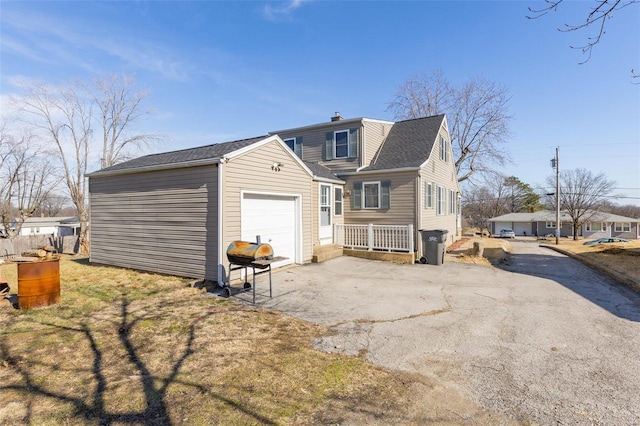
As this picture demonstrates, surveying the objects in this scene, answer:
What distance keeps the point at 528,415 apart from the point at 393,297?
13.1 feet

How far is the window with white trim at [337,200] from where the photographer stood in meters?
13.0

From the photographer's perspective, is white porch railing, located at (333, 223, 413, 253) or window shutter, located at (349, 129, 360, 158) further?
window shutter, located at (349, 129, 360, 158)

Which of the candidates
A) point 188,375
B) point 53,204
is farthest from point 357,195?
point 53,204

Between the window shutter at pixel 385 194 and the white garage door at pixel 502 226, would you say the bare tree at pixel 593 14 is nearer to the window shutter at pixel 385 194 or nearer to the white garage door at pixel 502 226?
the window shutter at pixel 385 194

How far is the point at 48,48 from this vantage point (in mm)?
12336

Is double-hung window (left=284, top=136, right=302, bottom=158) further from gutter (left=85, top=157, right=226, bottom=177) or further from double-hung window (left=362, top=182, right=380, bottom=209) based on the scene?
gutter (left=85, top=157, right=226, bottom=177)

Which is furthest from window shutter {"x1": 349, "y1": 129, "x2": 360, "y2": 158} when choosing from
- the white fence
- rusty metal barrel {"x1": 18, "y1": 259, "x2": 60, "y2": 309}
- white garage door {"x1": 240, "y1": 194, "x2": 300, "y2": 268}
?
the white fence

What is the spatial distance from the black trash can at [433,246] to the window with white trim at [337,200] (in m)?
3.65

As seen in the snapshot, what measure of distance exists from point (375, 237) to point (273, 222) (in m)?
4.55

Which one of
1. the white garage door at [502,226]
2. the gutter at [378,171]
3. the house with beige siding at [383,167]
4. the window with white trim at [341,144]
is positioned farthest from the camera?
the white garage door at [502,226]

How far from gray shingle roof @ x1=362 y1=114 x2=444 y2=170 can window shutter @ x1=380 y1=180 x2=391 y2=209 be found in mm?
655

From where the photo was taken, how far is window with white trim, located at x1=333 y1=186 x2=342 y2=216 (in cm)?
1297

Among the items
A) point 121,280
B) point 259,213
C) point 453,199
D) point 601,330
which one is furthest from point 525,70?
point 121,280

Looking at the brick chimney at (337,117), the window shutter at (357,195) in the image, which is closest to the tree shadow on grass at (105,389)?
the window shutter at (357,195)
